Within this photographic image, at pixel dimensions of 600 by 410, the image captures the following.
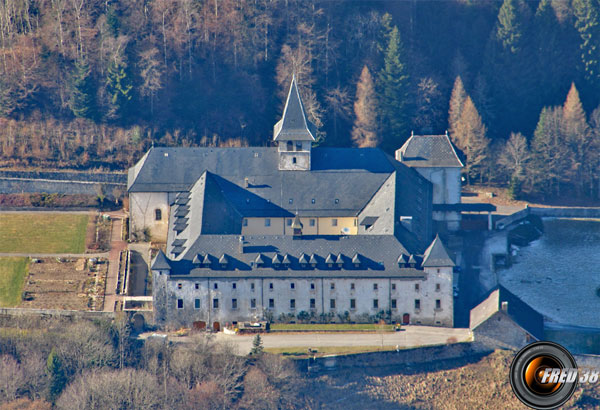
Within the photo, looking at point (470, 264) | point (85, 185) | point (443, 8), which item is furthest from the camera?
point (443, 8)

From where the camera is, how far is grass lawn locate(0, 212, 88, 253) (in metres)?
104

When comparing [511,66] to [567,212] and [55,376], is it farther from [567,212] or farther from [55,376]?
[55,376]

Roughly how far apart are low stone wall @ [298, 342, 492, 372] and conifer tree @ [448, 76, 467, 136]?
4407 cm

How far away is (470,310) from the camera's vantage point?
311 ft

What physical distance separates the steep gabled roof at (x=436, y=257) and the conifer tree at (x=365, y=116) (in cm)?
3558

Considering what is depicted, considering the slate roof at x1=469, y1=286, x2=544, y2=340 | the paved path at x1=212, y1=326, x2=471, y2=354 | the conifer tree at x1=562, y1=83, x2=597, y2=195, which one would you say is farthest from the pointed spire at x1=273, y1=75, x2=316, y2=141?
the conifer tree at x1=562, y1=83, x2=597, y2=195

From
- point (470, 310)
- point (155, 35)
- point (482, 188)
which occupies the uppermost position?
point (155, 35)

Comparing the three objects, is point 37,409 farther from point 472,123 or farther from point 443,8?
point 443,8

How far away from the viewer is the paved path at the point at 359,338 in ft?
294

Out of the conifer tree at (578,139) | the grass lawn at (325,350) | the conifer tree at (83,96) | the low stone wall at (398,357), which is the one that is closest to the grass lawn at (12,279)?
the grass lawn at (325,350)

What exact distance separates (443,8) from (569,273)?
168 feet

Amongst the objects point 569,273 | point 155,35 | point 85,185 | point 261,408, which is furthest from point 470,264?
point 155,35

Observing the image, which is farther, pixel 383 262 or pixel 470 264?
pixel 470 264

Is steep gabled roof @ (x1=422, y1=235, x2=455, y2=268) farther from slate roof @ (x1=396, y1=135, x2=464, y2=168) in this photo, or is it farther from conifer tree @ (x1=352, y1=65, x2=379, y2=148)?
conifer tree @ (x1=352, y1=65, x2=379, y2=148)
